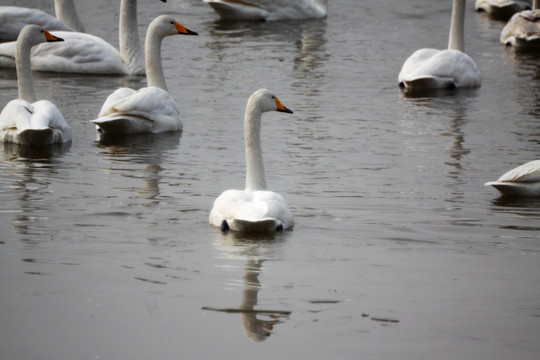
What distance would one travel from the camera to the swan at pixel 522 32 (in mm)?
21203

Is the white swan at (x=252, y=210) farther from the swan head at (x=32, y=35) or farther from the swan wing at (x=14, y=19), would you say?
the swan wing at (x=14, y=19)

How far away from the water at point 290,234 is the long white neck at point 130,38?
61 cm

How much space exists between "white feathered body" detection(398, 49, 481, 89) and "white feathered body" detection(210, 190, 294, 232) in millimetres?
7920

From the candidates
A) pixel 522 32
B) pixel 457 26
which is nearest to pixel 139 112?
pixel 457 26

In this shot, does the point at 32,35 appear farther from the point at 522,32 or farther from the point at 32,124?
the point at 522,32

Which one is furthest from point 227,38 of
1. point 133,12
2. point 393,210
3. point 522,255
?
point 522,255

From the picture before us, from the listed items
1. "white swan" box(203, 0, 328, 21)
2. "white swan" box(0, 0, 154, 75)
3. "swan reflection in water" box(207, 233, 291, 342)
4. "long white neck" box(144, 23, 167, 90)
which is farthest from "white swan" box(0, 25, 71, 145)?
"white swan" box(203, 0, 328, 21)

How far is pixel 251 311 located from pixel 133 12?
10841 millimetres

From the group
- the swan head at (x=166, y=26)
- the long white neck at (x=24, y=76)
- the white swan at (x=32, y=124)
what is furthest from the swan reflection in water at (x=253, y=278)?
the swan head at (x=166, y=26)

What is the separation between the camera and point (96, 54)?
1805cm

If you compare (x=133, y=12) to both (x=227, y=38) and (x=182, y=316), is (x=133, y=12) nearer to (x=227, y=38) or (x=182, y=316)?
(x=227, y=38)

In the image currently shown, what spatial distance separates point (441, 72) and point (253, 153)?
7.64m

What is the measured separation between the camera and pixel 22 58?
46.5 ft

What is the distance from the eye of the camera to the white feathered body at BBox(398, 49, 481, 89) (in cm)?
1712
